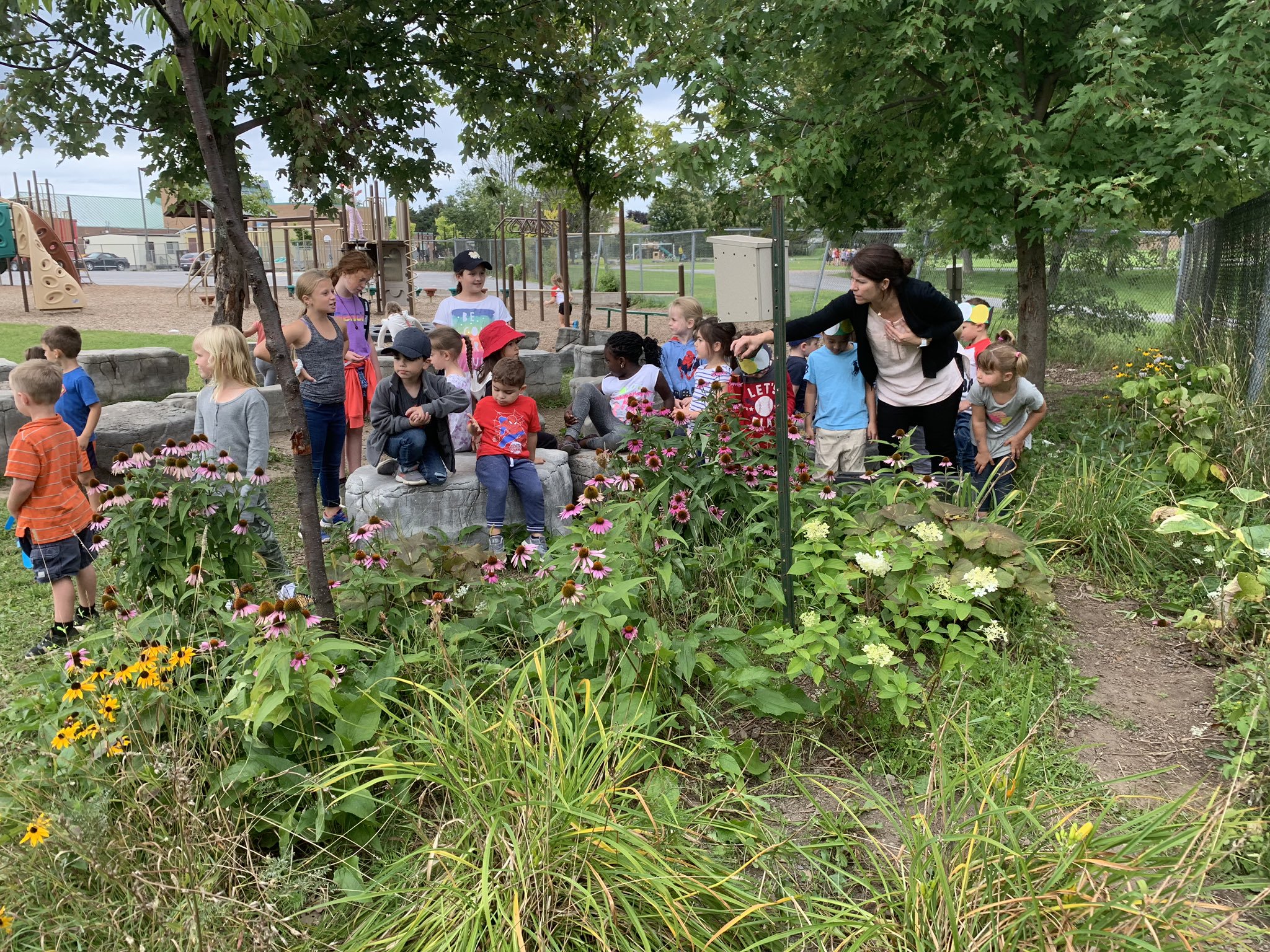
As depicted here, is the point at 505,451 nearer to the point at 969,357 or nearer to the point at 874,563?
the point at 874,563

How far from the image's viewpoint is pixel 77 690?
2264 millimetres

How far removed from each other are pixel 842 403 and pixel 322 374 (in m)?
3.14

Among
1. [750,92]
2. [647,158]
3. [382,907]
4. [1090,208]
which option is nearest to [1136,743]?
[382,907]

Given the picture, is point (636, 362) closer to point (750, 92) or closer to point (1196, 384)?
point (750, 92)

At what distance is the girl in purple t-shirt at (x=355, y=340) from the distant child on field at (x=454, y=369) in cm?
56

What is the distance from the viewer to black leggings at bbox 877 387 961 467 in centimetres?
467

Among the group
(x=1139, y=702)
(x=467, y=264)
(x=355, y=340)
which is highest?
(x=467, y=264)

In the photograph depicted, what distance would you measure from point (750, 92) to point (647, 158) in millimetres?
6686

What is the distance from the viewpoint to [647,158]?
12891 millimetres

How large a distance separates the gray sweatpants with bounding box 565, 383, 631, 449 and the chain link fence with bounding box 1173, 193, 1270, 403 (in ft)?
12.6

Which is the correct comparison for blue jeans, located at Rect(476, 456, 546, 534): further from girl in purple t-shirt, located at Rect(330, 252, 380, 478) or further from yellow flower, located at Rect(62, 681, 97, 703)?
yellow flower, located at Rect(62, 681, 97, 703)

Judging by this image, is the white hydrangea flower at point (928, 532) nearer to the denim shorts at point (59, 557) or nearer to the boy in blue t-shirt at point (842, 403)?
the boy in blue t-shirt at point (842, 403)

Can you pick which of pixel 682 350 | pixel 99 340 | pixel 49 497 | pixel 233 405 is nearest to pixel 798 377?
pixel 682 350

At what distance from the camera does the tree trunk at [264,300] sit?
8.72 ft
